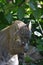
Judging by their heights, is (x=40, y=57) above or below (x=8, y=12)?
below

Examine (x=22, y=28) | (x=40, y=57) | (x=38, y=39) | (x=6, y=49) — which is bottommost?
(x=40, y=57)

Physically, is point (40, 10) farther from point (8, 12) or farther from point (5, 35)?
point (5, 35)

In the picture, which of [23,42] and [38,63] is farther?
[38,63]

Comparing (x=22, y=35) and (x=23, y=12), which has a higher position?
(x=22, y=35)

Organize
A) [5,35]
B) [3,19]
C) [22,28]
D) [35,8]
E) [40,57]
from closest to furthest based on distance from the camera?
[22,28], [5,35], [35,8], [3,19], [40,57]

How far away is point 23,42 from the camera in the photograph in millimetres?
3586

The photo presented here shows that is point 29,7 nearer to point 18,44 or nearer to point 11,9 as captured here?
point 11,9

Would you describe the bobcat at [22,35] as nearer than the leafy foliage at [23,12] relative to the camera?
Yes

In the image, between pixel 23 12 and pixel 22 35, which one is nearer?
pixel 22 35

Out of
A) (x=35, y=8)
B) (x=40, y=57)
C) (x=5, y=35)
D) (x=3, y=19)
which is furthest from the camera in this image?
(x=40, y=57)

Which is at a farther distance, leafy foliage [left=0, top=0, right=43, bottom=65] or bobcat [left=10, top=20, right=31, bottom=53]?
leafy foliage [left=0, top=0, right=43, bottom=65]

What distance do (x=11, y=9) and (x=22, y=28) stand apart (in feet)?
2.94

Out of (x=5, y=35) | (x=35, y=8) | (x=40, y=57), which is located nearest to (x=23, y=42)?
(x=5, y=35)

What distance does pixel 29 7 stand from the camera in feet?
14.2
